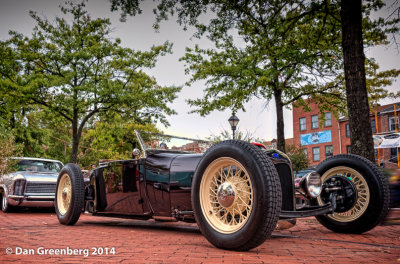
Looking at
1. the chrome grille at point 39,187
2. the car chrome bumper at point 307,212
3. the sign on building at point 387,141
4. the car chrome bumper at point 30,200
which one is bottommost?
the car chrome bumper at point 30,200

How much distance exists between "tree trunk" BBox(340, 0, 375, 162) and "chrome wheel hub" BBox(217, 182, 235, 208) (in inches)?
161

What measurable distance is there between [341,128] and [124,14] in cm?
3050

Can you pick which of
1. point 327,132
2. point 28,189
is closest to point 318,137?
point 327,132

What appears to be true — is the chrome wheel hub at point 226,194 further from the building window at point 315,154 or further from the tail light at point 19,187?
the building window at point 315,154

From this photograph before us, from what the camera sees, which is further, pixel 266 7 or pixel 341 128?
pixel 341 128

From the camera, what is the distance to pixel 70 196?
17.4 ft

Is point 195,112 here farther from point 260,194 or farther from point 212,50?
point 260,194

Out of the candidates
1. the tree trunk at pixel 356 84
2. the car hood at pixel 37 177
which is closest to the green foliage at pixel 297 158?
the tree trunk at pixel 356 84

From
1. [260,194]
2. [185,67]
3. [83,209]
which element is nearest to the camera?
[260,194]

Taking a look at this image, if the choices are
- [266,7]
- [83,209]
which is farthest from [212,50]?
[83,209]

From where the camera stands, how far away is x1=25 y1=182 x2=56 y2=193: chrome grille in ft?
28.1

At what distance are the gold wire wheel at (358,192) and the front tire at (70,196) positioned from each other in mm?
3617

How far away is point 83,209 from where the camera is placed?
215 inches

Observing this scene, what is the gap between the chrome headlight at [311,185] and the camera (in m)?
3.53
